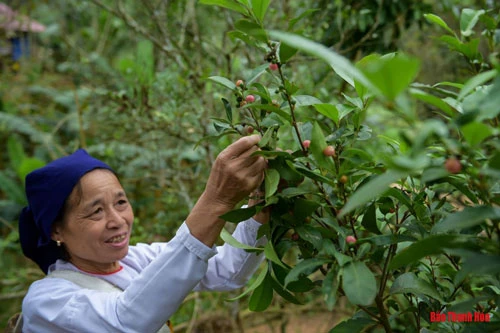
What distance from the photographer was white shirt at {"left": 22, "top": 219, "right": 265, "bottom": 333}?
1.35 meters

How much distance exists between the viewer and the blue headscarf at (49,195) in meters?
1.66

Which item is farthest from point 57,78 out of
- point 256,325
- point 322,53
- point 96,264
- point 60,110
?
point 322,53

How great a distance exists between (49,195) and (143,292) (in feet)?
1.69

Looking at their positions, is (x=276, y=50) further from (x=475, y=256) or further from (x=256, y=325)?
(x=256, y=325)

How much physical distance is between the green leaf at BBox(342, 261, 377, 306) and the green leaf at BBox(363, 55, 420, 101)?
1.24ft

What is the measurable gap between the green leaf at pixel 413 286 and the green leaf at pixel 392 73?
57 centimetres

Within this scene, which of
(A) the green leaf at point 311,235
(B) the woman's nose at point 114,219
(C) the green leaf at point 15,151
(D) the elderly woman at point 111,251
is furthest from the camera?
(C) the green leaf at point 15,151

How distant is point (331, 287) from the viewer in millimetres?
959

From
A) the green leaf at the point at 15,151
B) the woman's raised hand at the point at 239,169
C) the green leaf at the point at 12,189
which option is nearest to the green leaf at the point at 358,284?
the woman's raised hand at the point at 239,169

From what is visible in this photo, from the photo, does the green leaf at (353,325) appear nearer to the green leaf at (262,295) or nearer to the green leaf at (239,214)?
the green leaf at (262,295)

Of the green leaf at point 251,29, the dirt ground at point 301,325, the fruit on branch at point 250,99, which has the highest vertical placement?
the green leaf at point 251,29

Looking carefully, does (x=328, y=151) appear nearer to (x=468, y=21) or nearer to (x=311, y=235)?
(x=311, y=235)

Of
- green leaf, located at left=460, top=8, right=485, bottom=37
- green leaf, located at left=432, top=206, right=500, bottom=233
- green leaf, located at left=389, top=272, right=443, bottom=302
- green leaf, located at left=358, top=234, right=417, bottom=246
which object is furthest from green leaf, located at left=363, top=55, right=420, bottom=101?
green leaf, located at left=460, top=8, right=485, bottom=37

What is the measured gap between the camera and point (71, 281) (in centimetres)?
164
